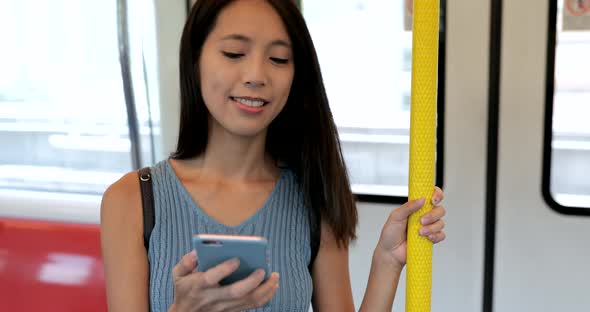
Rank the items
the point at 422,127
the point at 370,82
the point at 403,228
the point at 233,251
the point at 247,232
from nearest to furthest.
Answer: the point at 422,127
the point at 233,251
the point at 403,228
the point at 247,232
the point at 370,82

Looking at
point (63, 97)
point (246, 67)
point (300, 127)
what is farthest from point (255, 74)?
point (63, 97)

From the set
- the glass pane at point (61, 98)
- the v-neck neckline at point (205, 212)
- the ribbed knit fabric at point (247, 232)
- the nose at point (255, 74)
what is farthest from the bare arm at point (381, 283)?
the glass pane at point (61, 98)

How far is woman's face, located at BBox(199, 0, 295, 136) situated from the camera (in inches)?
45.4

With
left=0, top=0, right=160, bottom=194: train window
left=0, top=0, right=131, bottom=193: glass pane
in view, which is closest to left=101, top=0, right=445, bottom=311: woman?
left=0, top=0, right=160, bottom=194: train window

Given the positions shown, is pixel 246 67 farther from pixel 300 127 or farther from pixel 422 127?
pixel 422 127

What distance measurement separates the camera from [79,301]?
1.78 metres

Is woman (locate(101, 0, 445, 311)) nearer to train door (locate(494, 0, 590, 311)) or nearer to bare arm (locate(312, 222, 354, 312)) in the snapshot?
bare arm (locate(312, 222, 354, 312))

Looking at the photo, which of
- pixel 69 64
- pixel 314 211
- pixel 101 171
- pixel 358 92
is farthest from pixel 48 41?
pixel 314 211

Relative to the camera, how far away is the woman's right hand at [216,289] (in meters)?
0.85

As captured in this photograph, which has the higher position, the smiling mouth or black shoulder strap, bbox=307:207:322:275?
the smiling mouth

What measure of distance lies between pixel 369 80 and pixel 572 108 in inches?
27.2

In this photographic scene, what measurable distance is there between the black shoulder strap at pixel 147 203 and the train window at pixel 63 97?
4.67 ft

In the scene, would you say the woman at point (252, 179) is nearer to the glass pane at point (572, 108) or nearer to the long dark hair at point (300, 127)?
the long dark hair at point (300, 127)

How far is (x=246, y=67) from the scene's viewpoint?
3.78 ft
